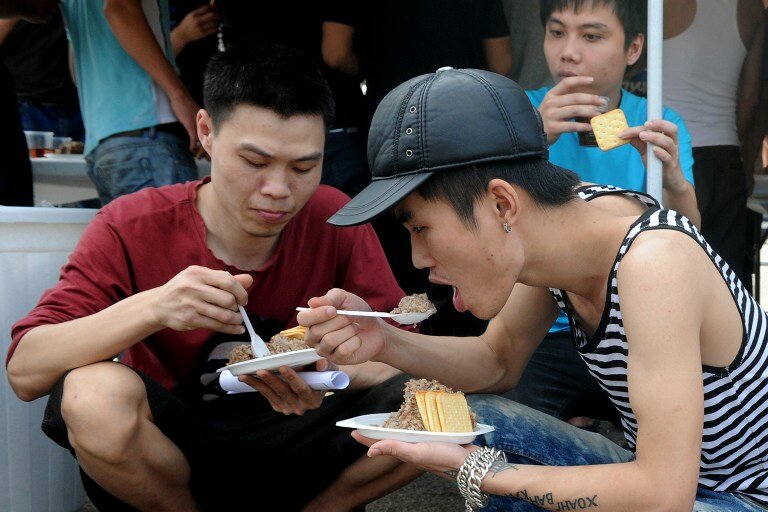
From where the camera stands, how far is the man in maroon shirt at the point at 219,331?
7.66 ft

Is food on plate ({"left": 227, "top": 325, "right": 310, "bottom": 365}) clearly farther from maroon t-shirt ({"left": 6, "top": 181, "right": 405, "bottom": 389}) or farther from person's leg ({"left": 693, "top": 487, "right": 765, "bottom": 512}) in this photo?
person's leg ({"left": 693, "top": 487, "right": 765, "bottom": 512})

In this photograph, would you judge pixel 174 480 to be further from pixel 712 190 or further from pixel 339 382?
pixel 712 190

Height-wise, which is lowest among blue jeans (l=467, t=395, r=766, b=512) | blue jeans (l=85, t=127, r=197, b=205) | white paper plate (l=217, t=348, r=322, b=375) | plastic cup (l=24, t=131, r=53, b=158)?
blue jeans (l=467, t=395, r=766, b=512)

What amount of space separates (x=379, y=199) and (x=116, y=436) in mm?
1020

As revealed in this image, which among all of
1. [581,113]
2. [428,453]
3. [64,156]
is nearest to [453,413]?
[428,453]

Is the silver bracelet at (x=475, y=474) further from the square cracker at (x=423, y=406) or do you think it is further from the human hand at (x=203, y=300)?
the human hand at (x=203, y=300)

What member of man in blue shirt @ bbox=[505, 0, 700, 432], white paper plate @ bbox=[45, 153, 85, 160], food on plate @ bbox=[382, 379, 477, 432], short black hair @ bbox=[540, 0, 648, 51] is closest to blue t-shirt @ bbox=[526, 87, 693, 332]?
man in blue shirt @ bbox=[505, 0, 700, 432]

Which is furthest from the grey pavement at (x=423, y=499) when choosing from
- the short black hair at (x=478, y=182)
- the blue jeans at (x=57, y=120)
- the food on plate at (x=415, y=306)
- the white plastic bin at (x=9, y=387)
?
the blue jeans at (x=57, y=120)

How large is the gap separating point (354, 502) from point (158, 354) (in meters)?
0.74

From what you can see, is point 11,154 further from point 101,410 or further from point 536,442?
point 536,442

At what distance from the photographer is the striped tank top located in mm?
1872

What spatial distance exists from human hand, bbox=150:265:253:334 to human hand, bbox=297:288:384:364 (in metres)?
0.22

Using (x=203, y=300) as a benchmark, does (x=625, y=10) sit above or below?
above

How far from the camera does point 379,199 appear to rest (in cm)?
180
